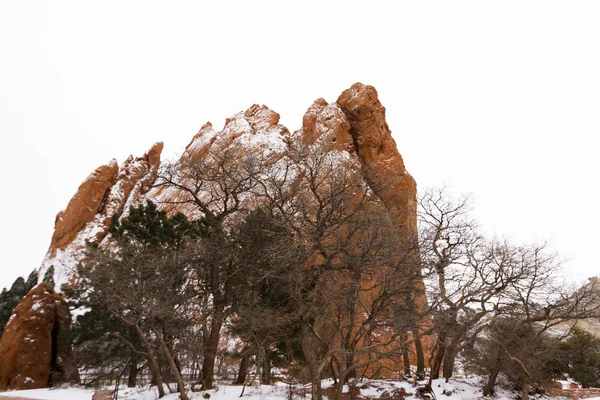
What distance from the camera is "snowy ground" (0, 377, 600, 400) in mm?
14726

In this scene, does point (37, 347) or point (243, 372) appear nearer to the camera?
point (243, 372)

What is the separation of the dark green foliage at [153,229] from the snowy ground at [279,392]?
6.51m

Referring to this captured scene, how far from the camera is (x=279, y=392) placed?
15.6 metres

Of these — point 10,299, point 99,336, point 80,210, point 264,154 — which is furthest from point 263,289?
point 80,210

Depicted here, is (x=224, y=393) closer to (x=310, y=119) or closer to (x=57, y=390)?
(x=57, y=390)

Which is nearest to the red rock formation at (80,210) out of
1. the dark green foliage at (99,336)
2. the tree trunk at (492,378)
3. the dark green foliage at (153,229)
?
the dark green foliage at (99,336)

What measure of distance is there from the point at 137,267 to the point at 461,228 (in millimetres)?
16179

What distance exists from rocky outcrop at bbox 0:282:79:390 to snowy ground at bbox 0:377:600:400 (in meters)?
2.49

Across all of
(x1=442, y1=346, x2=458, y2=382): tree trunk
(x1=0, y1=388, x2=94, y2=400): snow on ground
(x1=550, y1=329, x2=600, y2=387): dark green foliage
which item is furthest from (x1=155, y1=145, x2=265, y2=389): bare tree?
(x1=550, y1=329, x2=600, y2=387): dark green foliage

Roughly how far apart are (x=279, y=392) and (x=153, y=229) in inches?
373

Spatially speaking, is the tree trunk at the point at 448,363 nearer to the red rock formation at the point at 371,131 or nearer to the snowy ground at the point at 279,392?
the snowy ground at the point at 279,392

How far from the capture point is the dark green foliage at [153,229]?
1798 cm

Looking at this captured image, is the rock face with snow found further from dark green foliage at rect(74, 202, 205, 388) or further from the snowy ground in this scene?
the snowy ground

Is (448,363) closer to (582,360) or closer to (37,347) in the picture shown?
(582,360)
